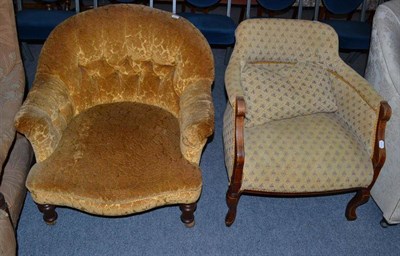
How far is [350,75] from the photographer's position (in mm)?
2100

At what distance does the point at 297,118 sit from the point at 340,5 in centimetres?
165

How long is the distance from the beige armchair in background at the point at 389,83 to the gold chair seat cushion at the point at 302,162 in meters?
0.19

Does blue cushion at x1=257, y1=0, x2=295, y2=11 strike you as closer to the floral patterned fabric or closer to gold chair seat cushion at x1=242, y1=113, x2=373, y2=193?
the floral patterned fabric

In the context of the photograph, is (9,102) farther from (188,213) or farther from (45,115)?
(188,213)

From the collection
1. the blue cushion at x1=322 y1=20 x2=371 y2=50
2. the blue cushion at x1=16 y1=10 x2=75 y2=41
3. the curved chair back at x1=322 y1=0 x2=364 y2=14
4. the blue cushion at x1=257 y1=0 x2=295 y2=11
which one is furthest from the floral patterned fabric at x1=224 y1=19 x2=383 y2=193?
the blue cushion at x1=16 y1=10 x2=75 y2=41

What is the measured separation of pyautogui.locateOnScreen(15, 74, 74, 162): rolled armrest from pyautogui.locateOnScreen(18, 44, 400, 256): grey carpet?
0.44 meters

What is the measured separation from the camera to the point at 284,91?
6.50 feet

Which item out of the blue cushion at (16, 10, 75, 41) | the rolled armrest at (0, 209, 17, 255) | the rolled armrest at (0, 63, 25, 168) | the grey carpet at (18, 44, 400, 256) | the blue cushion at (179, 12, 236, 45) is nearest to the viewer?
the rolled armrest at (0, 209, 17, 255)

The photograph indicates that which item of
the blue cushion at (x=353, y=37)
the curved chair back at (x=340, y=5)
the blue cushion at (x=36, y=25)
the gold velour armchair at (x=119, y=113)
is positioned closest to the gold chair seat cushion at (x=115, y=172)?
the gold velour armchair at (x=119, y=113)

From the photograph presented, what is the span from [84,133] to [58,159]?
19 cm

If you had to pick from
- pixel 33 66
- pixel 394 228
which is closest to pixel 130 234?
pixel 394 228

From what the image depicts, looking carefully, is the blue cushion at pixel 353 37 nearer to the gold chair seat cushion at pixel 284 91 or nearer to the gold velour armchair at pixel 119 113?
the gold chair seat cushion at pixel 284 91

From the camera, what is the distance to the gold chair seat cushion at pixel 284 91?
76.9 inches

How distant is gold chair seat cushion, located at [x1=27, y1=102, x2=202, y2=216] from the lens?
1.69 metres
